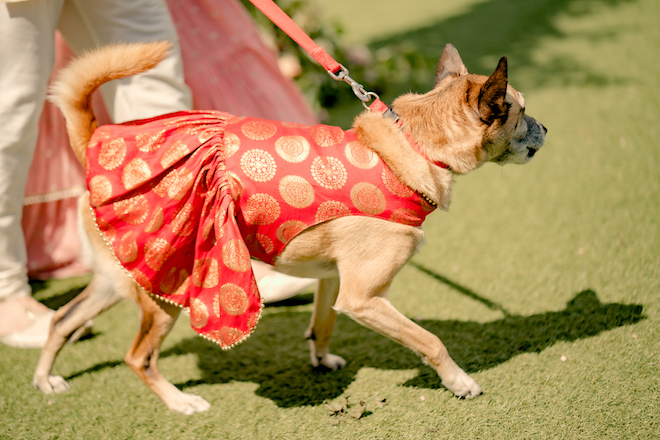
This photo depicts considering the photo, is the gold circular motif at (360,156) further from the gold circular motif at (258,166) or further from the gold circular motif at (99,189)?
the gold circular motif at (99,189)

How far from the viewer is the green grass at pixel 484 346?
7.88 feet

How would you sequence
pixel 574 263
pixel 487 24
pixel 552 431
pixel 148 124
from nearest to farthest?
1. pixel 552 431
2. pixel 148 124
3. pixel 574 263
4. pixel 487 24

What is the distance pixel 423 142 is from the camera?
233 cm

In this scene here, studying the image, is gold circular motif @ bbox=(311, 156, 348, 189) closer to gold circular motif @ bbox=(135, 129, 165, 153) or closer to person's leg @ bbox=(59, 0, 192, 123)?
gold circular motif @ bbox=(135, 129, 165, 153)

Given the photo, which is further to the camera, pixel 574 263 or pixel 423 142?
pixel 574 263

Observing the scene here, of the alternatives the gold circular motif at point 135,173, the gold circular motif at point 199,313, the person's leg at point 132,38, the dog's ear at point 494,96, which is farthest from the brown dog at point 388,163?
the person's leg at point 132,38

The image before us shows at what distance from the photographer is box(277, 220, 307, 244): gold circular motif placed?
2.27 metres

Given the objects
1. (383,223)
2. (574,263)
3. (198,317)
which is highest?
(383,223)

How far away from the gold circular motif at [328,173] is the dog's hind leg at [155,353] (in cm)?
→ 91

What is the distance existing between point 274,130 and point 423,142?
616 millimetres

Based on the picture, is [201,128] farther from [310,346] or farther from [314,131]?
[310,346]

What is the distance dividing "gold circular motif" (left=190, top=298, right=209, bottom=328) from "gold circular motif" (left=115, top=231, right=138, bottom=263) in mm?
313

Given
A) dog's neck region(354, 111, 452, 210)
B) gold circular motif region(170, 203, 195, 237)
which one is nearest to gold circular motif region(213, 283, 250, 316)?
gold circular motif region(170, 203, 195, 237)

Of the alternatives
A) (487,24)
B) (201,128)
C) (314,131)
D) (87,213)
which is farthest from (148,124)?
(487,24)
